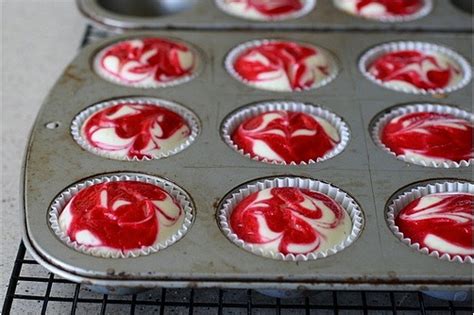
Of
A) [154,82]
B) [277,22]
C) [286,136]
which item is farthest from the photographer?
[277,22]

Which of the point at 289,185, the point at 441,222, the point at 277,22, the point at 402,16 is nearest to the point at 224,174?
the point at 289,185

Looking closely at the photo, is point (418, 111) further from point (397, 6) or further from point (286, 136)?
point (397, 6)

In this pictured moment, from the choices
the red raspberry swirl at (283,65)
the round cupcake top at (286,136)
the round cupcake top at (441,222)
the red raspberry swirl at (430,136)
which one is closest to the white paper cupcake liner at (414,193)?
the round cupcake top at (441,222)

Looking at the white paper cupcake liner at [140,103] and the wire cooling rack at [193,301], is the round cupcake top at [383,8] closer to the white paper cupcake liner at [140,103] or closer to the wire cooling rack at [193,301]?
the white paper cupcake liner at [140,103]

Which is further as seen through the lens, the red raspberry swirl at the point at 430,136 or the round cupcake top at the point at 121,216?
the red raspberry swirl at the point at 430,136

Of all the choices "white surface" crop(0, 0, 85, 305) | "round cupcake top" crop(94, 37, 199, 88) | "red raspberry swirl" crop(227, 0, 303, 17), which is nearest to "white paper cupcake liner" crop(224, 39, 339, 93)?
"round cupcake top" crop(94, 37, 199, 88)

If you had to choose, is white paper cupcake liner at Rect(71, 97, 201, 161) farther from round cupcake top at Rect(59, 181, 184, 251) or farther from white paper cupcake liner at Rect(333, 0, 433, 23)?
white paper cupcake liner at Rect(333, 0, 433, 23)
